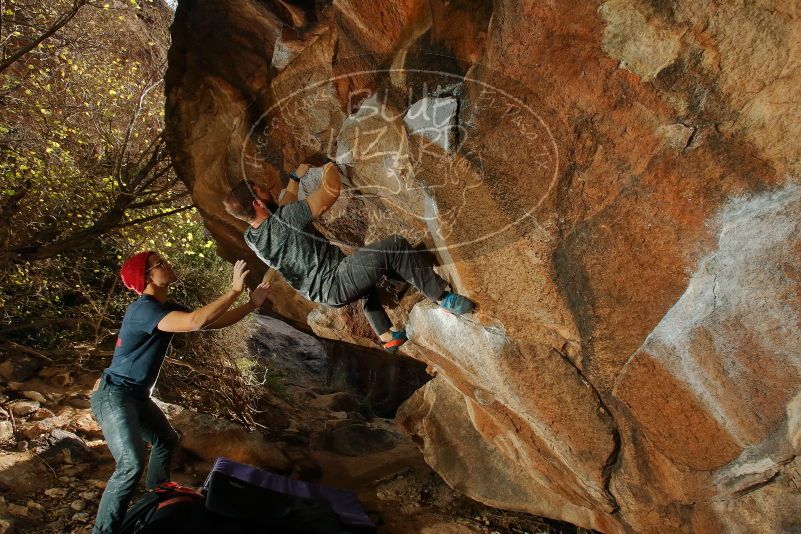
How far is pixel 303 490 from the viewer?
12.3 ft

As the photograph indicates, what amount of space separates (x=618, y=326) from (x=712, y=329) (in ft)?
1.53

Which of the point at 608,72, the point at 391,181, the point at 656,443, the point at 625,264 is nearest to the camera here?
the point at 608,72

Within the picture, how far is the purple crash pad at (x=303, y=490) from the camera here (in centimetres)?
346

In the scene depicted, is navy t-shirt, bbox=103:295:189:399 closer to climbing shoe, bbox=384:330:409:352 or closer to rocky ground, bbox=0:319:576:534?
rocky ground, bbox=0:319:576:534

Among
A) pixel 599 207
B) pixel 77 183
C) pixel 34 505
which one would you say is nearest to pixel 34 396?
pixel 34 505

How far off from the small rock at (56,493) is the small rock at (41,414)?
1135mm

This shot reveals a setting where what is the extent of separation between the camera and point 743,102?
2078mm

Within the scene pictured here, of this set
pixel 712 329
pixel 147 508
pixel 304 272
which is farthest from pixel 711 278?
pixel 147 508

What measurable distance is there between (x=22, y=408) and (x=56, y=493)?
52.0 inches

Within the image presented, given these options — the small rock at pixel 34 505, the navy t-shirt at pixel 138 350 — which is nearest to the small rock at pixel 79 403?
the small rock at pixel 34 505

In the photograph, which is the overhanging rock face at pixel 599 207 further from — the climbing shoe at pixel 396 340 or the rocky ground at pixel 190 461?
the rocky ground at pixel 190 461

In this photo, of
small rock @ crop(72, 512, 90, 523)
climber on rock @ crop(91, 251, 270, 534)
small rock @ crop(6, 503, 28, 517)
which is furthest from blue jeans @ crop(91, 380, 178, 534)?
small rock @ crop(6, 503, 28, 517)

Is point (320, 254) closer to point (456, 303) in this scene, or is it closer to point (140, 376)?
point (456, 303)

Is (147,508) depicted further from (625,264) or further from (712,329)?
(712,329)
